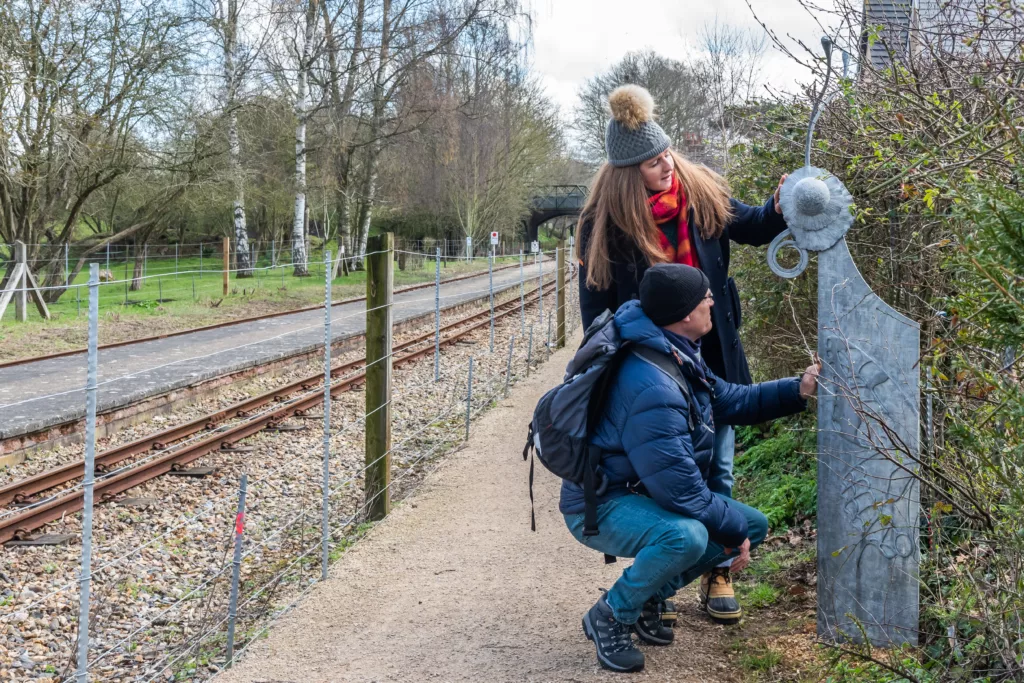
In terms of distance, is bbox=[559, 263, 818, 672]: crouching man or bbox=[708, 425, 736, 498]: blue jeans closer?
bbox=[559, 263, 818, 672]: crouching man

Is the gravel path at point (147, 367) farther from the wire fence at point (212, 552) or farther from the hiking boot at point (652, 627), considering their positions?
the hiking boot at point (652, 627)

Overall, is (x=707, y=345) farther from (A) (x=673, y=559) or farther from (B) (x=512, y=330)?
(B) (x=512, y=330)

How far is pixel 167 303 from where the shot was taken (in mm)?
23734

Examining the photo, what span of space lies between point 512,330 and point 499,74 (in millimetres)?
19608

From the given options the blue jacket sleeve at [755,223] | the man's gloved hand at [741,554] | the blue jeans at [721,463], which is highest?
the blue jacket sleeve at [755,223]

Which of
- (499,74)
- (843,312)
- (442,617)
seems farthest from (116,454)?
(499,74)

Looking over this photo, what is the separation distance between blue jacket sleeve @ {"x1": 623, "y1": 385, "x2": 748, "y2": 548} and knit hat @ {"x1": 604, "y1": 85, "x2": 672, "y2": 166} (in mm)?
990

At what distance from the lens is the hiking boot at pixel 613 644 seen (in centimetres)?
370

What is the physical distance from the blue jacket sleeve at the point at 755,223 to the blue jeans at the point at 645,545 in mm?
1075

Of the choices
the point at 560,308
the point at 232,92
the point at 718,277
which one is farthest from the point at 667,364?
the point at 232,92

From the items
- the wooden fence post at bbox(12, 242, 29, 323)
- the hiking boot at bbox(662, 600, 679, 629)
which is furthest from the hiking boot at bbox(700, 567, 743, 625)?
the wooden fence post at bbox(12, 242, 29, 323)

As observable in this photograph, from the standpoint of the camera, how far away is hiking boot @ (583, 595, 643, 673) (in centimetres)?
370

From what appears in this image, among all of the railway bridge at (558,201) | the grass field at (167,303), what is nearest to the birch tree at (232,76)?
the grass field at (167,303)

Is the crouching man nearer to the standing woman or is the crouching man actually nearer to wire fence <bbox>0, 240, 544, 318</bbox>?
the standing woman
